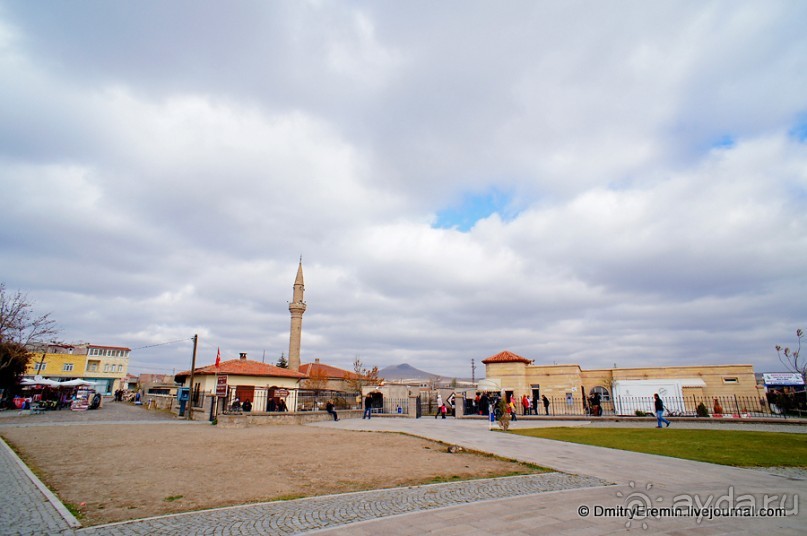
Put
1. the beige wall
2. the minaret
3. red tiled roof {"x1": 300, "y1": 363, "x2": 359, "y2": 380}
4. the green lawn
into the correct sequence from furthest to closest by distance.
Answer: red tiled roof {"x1": 300, "y1": 363, "x2": 359, "y2": 380} → the minaret → the beige wall → the green lawn

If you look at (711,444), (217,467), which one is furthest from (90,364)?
(711,444)

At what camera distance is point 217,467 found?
395 inches

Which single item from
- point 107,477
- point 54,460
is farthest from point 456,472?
point 54,460

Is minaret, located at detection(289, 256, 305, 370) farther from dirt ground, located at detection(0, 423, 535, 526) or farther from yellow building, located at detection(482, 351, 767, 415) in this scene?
dirt ground, located at detection(0, 423, 535, 526)

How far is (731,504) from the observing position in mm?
6344

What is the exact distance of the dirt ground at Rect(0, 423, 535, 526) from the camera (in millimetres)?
7109

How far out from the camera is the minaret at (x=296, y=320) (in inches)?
2194

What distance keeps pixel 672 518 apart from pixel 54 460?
13443mm

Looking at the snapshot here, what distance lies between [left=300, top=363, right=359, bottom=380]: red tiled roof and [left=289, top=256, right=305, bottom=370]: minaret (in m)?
4.05

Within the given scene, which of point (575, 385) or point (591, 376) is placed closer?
point (575, 385)

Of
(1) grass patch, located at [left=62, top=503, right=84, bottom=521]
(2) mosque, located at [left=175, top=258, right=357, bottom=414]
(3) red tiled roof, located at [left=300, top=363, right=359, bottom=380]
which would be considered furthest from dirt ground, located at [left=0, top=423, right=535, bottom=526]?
(3) red tiled roof, located at [left=300, top=363, right=359, bottom=380]

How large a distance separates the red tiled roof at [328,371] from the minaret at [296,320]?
13.3 feet

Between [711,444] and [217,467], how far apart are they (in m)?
14.2

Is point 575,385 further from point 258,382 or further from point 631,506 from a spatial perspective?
point 631,506
